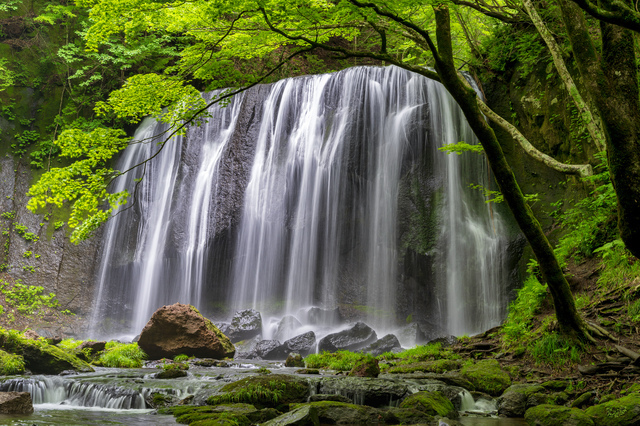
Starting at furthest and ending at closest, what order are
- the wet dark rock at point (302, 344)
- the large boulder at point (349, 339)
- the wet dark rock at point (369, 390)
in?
the wet dark rock at point (302, 344) → the large boulder at point (349, 339) → the wet dark rock at point (369, 390)

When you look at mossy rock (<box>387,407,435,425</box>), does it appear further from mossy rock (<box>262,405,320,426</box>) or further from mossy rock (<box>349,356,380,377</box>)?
mossy rock (<box>349,356,380,377</box>)

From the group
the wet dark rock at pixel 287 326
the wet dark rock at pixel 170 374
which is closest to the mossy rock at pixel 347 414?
the wet dark rock at pixel 170 374

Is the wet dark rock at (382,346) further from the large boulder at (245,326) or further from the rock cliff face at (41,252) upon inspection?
the rock cliff face at (41,252)

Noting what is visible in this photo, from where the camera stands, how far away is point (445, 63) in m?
5.38

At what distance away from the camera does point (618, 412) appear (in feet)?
14.2

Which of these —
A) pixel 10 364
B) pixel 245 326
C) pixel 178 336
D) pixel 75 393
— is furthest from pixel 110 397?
pixel 245 326

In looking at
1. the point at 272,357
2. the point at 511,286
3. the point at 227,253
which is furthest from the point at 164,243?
the point at 511,286

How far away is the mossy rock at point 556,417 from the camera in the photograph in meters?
4.41

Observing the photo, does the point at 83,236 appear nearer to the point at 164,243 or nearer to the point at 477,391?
the point at 477,391

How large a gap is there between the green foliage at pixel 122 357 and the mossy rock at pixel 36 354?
1.37 m

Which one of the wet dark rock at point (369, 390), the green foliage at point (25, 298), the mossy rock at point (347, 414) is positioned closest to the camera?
the mossy rock at point (347, 414)

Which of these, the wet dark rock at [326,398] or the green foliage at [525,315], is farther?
the green foliage at [525,315]

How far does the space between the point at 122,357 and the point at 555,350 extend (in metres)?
8.73

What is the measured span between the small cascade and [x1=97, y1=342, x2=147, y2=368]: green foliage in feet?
9.14
